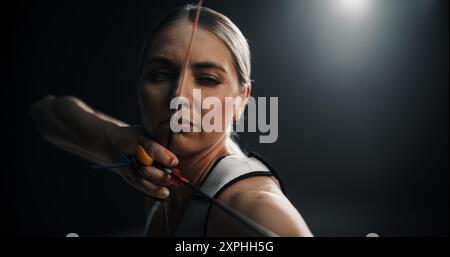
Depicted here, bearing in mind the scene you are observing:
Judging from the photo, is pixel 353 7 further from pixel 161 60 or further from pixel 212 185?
pixel 212 185

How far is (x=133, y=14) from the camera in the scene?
147 cm

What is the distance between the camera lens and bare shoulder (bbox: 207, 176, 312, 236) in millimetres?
996

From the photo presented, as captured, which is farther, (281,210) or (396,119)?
(396,119)

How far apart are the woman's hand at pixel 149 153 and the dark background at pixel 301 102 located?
52 mm

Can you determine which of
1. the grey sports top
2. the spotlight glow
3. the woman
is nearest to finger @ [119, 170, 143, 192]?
the woman

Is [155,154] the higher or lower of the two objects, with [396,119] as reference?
lower

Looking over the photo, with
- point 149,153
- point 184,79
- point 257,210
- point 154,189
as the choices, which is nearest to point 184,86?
point 184,79

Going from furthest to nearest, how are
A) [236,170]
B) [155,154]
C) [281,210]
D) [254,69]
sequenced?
[254,69], [155,154], [236,170], [281,210]

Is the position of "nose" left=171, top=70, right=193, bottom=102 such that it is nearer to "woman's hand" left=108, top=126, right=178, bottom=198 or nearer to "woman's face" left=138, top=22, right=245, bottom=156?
"woman's face" left=138, top=22, right=245, bottom=156

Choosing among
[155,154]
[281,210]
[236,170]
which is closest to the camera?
[281,210]

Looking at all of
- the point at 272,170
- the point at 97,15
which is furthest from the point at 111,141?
the point at 272,170
